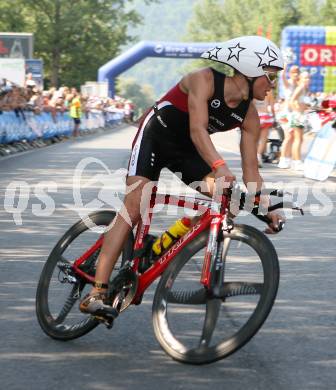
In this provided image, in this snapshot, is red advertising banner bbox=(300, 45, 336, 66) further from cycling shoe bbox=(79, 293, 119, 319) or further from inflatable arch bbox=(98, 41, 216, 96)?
cycling shoe bbox=(79, 293, 119, 319)

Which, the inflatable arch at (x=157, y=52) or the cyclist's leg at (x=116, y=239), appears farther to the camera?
the inflatable arch at (x=157, y=52)

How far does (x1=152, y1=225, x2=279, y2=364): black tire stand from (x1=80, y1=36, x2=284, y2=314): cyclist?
0.24 meters

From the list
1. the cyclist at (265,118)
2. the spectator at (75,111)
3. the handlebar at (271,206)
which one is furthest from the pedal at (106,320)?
the spectator at (75,111)

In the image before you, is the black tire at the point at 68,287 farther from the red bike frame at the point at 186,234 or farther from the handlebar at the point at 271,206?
the handlebar at the point at 271,206

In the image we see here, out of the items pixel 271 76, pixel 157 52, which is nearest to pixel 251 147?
pixel 271 76

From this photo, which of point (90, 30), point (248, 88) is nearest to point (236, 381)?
point (248, 88)

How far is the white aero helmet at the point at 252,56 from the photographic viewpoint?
197 inches

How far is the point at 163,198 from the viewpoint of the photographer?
5.38 meters

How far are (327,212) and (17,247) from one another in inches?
178

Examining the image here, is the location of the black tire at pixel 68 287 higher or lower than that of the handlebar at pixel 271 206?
lower

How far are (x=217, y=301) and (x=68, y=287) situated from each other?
1081mm

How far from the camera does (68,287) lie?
18.9 ft

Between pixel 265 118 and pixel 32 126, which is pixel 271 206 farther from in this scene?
pixel 32 126

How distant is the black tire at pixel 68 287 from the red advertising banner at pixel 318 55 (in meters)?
55.4
